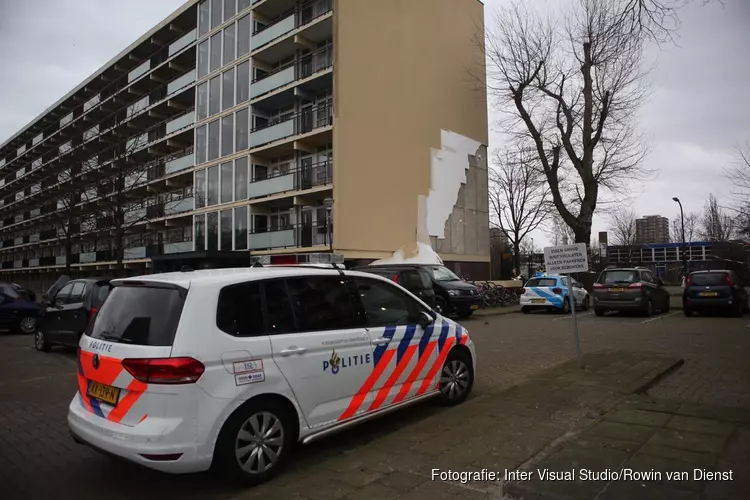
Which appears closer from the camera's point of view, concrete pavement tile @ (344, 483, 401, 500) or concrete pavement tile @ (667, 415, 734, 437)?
concrete pavement tile @ (344, 483, 401, 500)

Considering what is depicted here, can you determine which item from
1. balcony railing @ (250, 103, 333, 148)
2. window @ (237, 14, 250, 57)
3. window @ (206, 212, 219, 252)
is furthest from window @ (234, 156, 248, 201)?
window @ (237, 14, 250, 57)

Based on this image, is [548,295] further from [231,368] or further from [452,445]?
[231,368]

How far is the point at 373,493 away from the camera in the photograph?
11.9 feet

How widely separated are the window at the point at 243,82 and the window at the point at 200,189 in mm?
5404

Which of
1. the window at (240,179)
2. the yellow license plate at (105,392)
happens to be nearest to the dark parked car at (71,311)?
the yellow license plate at (105,392)

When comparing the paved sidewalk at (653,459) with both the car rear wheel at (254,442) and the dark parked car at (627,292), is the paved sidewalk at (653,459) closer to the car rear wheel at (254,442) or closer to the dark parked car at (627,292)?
the car rear wheel at (254,442)

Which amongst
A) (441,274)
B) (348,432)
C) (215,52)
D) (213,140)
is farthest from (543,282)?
(215,52)

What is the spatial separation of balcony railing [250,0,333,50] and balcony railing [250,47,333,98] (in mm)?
1614

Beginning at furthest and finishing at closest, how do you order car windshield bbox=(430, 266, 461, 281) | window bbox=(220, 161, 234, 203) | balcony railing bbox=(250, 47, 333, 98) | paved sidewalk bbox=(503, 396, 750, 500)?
window bbox=(220, 161, 234, 203) < balcony railing bbox=(250, 47, 333, 98) < car windshield bbox=(430, 266, 461, 281) < paved sidewalk bbox=(503, 396, 750, 500)

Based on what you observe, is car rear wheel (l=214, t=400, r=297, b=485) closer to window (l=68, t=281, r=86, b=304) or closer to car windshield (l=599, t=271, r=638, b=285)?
window (l=68, t=281, r=86, b=304)

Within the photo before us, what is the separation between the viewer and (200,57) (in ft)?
107

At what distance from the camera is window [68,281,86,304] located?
10789 mm

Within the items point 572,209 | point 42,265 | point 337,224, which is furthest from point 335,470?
point 42,265

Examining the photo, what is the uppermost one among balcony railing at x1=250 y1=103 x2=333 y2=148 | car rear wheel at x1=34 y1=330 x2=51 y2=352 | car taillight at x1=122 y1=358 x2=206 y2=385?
balcony railing at x1=250 y1=103 x2=333 y2=148
